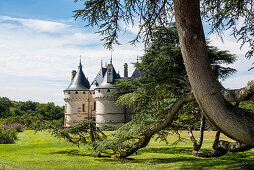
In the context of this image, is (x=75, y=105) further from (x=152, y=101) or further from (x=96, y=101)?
(x=152, y=101)

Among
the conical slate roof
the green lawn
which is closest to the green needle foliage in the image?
the green lawn

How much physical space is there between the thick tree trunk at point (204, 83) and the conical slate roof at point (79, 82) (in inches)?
1301

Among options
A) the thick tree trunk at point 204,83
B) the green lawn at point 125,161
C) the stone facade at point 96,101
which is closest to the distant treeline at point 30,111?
the stone facade at point 96,101

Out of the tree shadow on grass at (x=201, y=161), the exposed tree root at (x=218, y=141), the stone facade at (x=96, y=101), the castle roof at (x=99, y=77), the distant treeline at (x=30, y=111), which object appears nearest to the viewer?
the exposed tree root at (x=218, y=141)

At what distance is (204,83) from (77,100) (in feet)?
109

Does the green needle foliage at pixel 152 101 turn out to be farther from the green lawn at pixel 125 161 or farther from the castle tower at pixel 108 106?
the castle tower at pixel 108 106

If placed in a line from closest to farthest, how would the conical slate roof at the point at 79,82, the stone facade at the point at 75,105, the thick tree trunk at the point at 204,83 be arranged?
the thick tree trunk at the point at 204,83, the stone facade at the point at 75,105, the conical slate roof at the point at 79,82

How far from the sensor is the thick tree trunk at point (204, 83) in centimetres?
301

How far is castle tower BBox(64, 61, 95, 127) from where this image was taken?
115 feet

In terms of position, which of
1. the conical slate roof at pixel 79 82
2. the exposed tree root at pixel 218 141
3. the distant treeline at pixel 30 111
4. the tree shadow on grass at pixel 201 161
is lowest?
the distant treeline at pixel 30 111

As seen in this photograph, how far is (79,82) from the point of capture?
36.2 m

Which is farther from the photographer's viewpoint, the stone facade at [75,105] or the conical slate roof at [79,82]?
the conical slate roof at [79,82]

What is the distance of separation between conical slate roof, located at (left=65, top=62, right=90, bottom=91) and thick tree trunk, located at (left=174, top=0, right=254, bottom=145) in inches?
1301

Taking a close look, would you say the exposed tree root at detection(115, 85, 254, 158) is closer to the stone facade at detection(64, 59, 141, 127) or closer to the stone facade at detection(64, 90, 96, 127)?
the stone facade at detection(64, 59, 141, 127)
